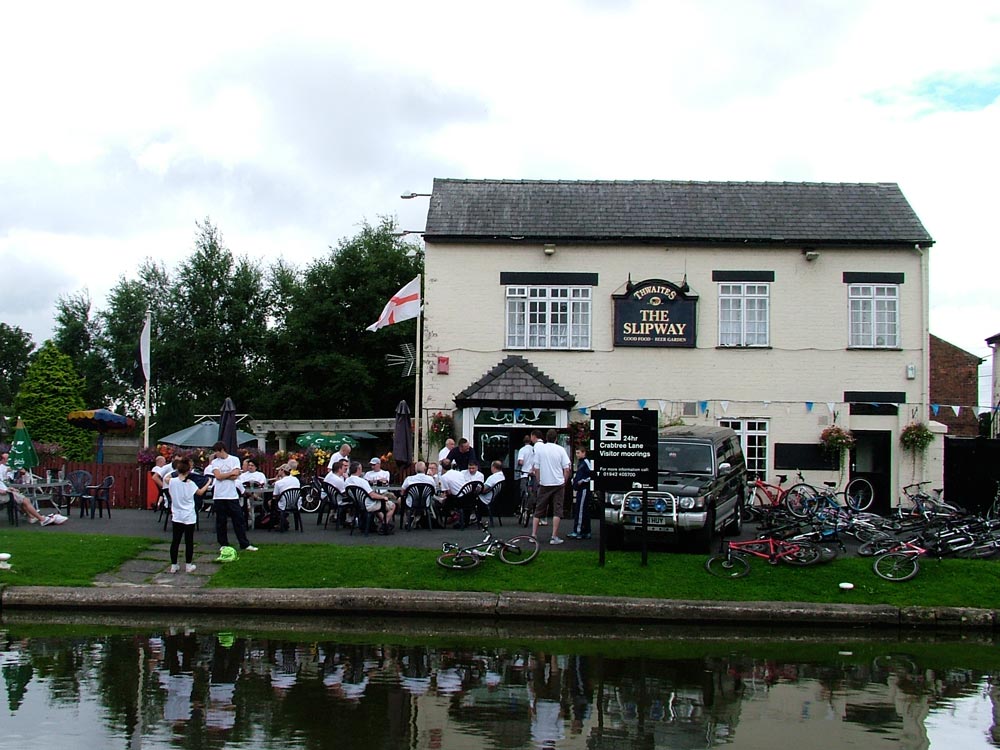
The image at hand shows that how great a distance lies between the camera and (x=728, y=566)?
45.8 feet

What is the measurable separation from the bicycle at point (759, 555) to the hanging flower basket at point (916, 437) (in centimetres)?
917

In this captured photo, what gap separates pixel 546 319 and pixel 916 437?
872 cm

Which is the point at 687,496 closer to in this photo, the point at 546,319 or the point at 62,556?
the point at 546,319

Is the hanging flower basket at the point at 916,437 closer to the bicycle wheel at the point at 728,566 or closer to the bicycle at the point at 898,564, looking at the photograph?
the bicycle at the point at 898,564

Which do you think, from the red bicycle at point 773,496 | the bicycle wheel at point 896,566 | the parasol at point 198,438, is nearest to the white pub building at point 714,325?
the red bicycle at point 773,496

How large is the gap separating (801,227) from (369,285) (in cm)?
2259

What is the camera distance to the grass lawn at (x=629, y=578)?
43.2 feet

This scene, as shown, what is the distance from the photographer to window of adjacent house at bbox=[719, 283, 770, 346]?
23.3 meters

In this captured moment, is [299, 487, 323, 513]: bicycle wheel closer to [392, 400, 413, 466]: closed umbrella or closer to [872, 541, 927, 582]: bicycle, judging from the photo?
[392, 400, 413, 466]: closed umbrella

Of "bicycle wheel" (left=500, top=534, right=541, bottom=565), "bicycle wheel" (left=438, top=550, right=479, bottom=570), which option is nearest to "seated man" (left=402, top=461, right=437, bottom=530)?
"bicycle wheel" (left=500, top=534, right=541, bottom=565)

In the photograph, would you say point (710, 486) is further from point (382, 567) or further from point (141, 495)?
point (141, 495)

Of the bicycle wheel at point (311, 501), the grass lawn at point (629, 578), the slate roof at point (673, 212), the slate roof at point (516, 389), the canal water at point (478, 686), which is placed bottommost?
the canal water at point (478, 686)

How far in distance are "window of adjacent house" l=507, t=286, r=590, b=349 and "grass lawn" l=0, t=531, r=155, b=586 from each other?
33.2 ft

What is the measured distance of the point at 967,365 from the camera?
131 ft
